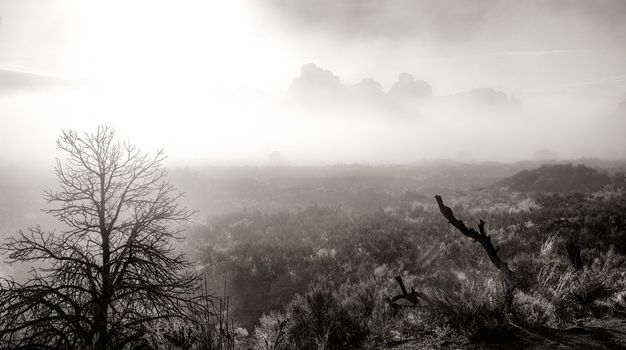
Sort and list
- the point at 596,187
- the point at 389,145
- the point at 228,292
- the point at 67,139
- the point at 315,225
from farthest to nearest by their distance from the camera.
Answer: the point at 389,145 → the point at 596,187 → the point at 315,225 → the point at 228,292 → the point at 67,139

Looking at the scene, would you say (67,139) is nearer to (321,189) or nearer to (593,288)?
(593,288)

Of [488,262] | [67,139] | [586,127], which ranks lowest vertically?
[488,262]

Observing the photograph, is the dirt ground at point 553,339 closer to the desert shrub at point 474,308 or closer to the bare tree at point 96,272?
the desert shrub at point 474,308

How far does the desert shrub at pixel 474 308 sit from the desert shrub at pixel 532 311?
0.24 meters

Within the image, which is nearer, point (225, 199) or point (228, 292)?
point (228, 292)

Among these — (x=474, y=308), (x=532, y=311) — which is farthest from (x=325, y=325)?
(x=532, y=311)

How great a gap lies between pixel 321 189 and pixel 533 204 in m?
19.4

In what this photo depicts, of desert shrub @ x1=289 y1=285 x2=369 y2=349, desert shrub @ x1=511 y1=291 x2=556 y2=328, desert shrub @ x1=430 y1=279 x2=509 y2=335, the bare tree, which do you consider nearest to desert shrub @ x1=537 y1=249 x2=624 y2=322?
desert shrub @ x1=511 y1=291 x2=556 y2=328

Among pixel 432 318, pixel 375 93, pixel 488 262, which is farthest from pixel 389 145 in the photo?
pixel 432 318

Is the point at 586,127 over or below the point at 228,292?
over

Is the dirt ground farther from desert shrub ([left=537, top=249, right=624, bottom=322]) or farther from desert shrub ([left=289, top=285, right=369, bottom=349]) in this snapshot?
desert shrub ([left=289, top=285, right=369, bottom=349])

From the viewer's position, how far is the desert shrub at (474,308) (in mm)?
4902

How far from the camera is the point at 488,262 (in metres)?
11.3

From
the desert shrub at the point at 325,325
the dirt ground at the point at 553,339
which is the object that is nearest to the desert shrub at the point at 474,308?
the dirt ground at the point at 553,339
